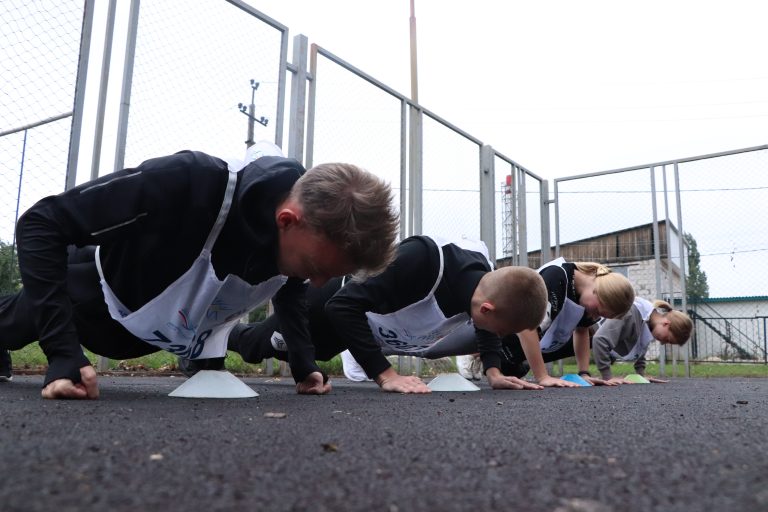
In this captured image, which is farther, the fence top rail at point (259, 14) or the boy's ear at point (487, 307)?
the fence top rail at point (259, 14)

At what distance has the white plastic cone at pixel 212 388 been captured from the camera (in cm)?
181

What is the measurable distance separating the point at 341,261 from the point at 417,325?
1.20 m

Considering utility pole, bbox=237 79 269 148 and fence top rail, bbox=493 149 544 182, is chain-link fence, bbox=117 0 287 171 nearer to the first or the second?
utility pole, bbox=237 79 269 148

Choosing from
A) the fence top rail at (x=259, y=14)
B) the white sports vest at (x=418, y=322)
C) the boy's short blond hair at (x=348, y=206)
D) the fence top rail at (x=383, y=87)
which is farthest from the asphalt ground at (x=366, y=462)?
the fence top rail at (x=383, y=87)

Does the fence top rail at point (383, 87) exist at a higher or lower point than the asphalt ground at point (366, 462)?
higher

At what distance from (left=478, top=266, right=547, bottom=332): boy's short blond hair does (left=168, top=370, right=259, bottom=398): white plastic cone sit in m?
0.95

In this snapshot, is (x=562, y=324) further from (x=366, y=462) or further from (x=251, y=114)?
(x=366, y=462)

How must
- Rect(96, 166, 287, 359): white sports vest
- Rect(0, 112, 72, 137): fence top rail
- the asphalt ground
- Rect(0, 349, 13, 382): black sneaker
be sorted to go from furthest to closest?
Rect(0, 112, 72, 137): fence top rail
Rect(0, 349, 13, 382): black sneaker
Rect(96, 166, 287, 359): white sports vest
the asphalt ground

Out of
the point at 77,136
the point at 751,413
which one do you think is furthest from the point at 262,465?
the point at 77,136

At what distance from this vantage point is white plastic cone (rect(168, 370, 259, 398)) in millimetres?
1814

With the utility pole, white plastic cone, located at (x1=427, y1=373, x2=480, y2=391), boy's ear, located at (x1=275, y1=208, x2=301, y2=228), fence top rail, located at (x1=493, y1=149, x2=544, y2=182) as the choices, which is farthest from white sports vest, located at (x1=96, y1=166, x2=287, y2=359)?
fence top rail, located at (x1=493, y1=149, x2=544, y2=182)

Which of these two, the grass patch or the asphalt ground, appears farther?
the grass patch

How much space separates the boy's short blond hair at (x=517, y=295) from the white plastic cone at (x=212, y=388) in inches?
37.3

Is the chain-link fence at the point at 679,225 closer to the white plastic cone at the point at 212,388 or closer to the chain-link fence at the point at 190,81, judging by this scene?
the chain-link fence at the point at 190,81
